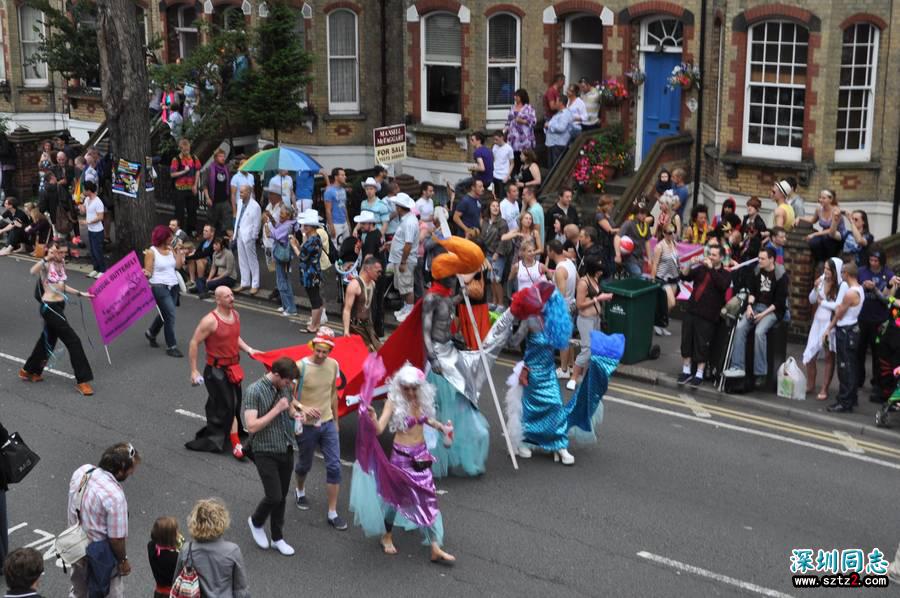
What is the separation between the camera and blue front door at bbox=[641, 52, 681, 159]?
2278 cm

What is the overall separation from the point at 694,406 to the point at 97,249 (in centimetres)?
1159

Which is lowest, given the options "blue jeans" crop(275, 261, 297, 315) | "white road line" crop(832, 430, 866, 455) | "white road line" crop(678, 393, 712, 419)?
"white road line" crop(832, 430, 866, 455)

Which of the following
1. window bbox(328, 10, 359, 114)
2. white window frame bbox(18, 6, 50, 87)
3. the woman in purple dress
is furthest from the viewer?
white window frame bbox(18, 6, 50, 87)

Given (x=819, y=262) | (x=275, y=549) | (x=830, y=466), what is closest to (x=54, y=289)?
(x=275, y=549)

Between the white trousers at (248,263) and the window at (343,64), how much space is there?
7.60 meters

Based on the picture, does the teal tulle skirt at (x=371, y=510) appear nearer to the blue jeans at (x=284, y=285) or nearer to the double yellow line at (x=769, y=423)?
the double yellow line at (x=769, y=423)

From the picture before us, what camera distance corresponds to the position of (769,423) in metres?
13.7

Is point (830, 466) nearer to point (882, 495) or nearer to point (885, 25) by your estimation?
point (882, 495)

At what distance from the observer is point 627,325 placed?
15.6m

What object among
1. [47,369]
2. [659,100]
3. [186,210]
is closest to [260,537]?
[47,369]

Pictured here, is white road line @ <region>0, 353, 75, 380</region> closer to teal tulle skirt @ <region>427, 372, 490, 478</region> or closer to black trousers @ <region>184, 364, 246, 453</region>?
black trousers @ <region>184, 364, 246, 453</region>

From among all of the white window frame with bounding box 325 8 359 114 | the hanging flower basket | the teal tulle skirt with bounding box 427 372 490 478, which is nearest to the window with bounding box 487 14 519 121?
the white window frame with bounding box 325 8 359 114

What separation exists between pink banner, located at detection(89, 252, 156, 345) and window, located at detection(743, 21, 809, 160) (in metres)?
11.1

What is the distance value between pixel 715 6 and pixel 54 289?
13.0 metres
